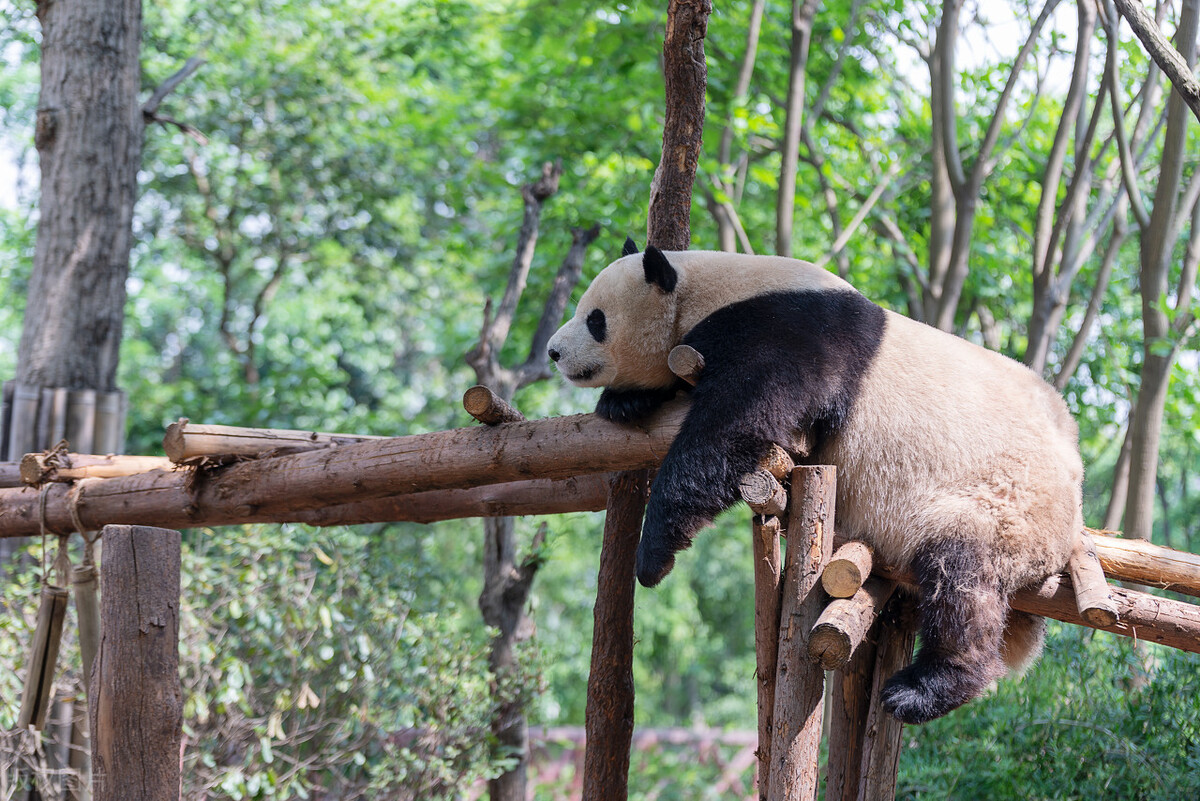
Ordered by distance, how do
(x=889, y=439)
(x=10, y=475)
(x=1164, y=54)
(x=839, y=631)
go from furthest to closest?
(x=10, y=475)
(x=889, y=439)
(x=1164, y=54)
(x=839, y=631)

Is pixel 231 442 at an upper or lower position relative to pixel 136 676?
upper

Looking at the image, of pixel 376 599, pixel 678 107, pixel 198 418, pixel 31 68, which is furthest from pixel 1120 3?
pixel 31 68

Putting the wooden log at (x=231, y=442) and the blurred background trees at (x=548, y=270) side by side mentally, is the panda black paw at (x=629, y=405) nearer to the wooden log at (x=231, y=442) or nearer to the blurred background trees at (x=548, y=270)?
the wooden log at (x=231, y=442)

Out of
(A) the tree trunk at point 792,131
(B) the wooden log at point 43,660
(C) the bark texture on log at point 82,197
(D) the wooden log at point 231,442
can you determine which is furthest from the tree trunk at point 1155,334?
(C) the bark texture on log at point 82,197

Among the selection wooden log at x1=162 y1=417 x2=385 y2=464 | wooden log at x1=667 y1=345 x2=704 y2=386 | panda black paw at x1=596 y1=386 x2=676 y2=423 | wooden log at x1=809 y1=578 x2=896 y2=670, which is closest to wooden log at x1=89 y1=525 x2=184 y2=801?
wooden log at x1=162 y1=417 x2=385 y2=464

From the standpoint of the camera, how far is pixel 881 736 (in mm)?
2486

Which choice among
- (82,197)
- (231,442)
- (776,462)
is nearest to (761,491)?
(776,462)

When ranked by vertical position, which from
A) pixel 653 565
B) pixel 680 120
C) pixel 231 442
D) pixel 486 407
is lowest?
pixel 653 565

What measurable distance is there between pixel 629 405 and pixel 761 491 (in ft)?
1.88

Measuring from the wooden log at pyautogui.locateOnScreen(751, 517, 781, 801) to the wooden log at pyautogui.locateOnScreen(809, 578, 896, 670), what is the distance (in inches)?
7.6

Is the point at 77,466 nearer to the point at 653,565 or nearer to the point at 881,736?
the point at 653,565

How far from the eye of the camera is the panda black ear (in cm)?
271

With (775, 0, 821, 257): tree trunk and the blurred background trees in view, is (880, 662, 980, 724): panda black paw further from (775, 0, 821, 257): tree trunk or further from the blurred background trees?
(775, 0, 821, 257): tree trunk

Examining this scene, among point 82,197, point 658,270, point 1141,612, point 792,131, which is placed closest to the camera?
point 1141,612
